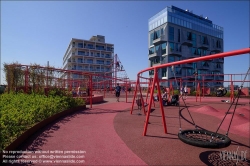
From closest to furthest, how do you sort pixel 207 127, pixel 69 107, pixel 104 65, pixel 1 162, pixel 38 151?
pixel 1 162
pixel 38 151
pixel 207 127
pixel 69 107
pixel 104 65

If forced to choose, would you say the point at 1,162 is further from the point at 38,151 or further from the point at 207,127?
the point at 207,127

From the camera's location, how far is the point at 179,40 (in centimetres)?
4184

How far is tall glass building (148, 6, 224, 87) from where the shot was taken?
39.9 m

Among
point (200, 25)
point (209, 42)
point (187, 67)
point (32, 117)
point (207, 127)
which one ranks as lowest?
point (207, 127)

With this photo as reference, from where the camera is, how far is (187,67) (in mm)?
41375

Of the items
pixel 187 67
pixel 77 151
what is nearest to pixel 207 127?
pixel 77 151

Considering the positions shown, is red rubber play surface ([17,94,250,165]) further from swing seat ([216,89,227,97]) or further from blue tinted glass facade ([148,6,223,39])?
blue tinted glass facade ([148,6,223,39])

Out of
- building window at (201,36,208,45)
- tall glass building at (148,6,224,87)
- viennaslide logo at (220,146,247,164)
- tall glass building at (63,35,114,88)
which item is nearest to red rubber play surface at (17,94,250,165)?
viennaslide logo at (220,146,247,164)

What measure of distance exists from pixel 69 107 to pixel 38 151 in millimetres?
4559

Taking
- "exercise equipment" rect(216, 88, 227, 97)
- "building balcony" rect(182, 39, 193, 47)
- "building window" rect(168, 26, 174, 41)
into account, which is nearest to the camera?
"exercise equipment" rect(216, 88, 227, 97)

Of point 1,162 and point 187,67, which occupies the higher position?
point 187,67

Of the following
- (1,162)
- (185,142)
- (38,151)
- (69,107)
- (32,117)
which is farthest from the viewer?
(69,107)

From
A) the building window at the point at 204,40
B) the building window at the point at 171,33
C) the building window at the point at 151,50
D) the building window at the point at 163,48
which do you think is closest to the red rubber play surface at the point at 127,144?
the building window at the point at 163,48

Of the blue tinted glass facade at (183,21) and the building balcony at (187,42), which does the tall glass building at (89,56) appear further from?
the building balcony at (187,42)
